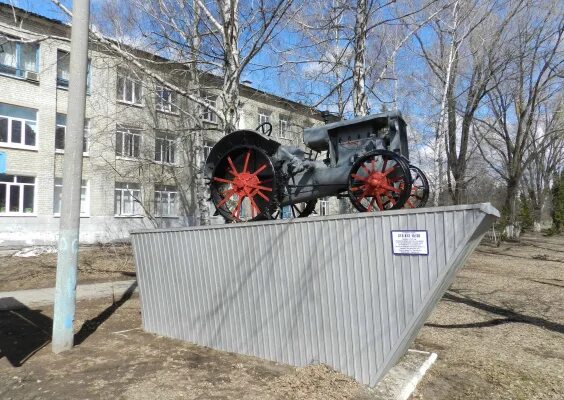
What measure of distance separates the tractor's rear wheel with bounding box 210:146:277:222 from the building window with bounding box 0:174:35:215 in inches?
671

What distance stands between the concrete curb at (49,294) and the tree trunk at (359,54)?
751 cm

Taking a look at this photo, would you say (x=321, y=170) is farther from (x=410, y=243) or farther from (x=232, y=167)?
(x=410, y=243)

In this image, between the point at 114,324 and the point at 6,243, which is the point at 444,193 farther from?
the point at 6,243

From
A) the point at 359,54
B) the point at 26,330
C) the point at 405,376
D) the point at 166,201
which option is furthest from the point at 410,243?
the point at 166,201

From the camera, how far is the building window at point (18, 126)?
A: 20069 mm

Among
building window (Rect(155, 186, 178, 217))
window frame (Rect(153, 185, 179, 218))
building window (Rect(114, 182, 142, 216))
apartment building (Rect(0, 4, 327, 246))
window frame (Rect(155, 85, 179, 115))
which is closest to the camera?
window frame (Rect(155, 85, 179, 115))

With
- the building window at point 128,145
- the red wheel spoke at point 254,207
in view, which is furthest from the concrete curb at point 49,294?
the building window at point 128,145

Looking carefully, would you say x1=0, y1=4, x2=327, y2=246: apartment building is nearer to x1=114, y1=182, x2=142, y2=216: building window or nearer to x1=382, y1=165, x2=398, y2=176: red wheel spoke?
x1=114, y1=182, x2=142, y2=216: building window

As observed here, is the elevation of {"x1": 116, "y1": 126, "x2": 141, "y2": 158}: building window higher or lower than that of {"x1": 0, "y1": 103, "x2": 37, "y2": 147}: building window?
lower

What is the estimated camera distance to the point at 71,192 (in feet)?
21.3

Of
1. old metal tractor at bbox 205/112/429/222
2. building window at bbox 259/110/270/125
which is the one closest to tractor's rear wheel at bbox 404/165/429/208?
old metal tractor at bbox 205/112/429/222

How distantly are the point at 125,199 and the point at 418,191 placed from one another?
800 inches

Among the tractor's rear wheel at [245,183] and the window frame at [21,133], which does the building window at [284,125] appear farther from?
the window frame at [21,133]

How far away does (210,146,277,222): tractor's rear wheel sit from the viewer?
20.3 ft
